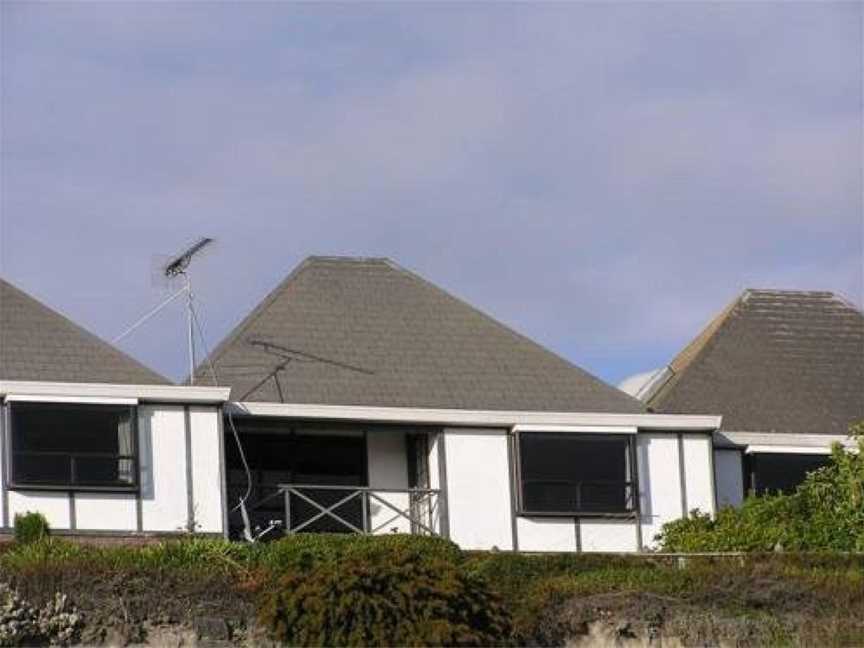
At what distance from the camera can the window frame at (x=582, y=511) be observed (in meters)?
43.4

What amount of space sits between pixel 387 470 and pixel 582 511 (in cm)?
298

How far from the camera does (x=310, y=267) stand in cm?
4622

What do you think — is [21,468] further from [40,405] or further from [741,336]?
[741,336]

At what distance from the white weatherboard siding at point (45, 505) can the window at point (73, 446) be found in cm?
15

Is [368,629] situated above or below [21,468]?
below

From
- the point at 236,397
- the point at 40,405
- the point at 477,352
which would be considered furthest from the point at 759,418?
the point at 40,405

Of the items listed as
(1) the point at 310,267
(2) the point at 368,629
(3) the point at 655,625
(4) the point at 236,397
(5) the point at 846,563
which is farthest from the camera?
(1) the point at 310,267

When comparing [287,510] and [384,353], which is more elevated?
[384,353]

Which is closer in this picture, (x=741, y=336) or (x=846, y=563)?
(x=846, y=563)

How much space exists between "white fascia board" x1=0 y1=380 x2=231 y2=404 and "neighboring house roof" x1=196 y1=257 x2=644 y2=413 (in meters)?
1.25

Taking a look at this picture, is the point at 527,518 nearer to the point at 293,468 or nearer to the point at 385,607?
the point at 293,468

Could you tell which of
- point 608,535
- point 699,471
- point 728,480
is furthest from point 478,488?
point 728,480

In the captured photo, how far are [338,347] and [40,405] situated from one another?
533 centimetres

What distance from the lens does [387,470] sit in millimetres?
44094
